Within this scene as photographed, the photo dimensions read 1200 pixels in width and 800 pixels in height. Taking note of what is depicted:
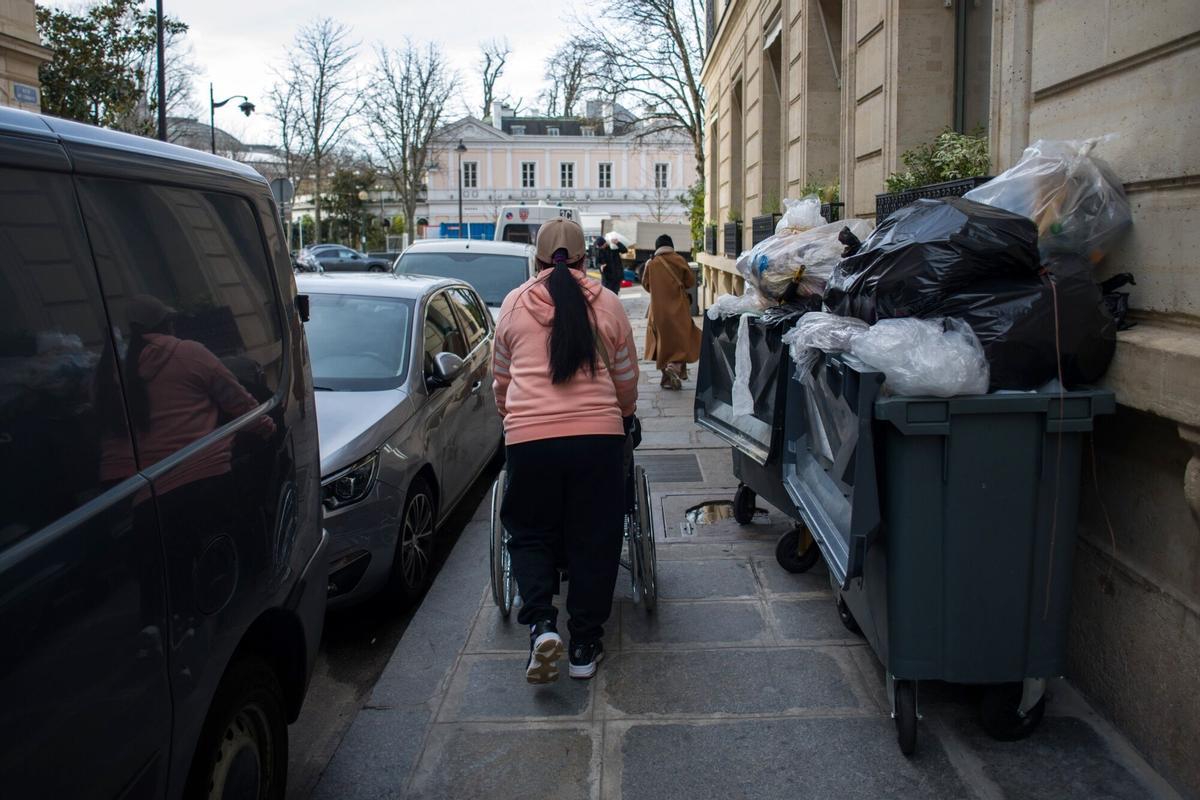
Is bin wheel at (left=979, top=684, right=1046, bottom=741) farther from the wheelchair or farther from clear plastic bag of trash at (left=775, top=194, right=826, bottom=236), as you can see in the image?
clear plastic bag of trash at (left=775, top=194, right=826, bottom=236)

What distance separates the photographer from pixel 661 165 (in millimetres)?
73938

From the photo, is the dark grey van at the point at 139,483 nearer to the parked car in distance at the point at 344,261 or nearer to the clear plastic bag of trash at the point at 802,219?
the clear plastic bag of trash at the point at 802,219

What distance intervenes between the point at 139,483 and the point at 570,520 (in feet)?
7.05

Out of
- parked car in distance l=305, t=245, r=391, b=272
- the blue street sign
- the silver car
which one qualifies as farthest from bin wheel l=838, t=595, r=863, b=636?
parked car in distance l=305, t=245, r=391, b=272

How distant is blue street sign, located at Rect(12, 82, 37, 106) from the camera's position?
68.1 feet

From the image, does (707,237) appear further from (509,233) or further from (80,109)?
(80,109)

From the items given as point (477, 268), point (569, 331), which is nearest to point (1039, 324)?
point (569, 331)

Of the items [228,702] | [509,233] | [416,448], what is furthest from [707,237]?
[228,702]

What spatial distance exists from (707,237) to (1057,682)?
19.1m

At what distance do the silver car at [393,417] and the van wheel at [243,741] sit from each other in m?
1.54

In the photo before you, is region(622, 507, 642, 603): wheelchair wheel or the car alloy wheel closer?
region(622, 507, 642, 603): wheelchair wheel

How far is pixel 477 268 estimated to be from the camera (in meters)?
12.5

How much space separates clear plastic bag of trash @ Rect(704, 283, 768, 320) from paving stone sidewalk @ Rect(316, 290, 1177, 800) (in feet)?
5.05

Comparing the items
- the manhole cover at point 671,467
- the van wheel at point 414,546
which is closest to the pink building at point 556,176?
the manhole cover at point 671,467
